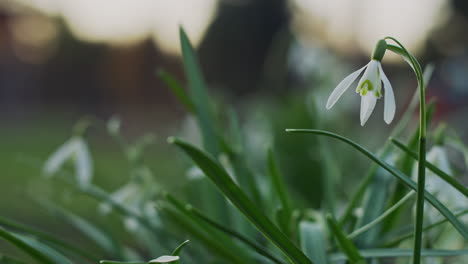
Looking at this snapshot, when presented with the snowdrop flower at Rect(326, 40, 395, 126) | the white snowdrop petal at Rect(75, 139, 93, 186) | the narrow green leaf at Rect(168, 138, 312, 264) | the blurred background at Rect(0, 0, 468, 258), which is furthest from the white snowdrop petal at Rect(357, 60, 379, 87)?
the blurred background at Rect(0, 0, 468, 258)

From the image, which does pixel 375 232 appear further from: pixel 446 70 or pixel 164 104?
pixel 164 104

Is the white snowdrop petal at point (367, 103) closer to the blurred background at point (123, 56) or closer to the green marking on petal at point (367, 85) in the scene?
the green marking on petal at point (367, 85)

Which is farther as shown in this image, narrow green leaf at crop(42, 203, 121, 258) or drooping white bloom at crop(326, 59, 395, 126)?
narrow green leaf at crop(42, 203, 121, 258)

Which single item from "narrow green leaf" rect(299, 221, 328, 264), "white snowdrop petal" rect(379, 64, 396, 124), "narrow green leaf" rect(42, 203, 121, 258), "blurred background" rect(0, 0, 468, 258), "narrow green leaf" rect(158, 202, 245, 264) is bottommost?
"narrow green leaf" rect(299, 221, 328, 264)

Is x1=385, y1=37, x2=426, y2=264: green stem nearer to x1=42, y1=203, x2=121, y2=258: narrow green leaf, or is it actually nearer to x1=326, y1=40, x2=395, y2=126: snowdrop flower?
x1=326, y1=40, x2=395, y2=126: snowdrop flower

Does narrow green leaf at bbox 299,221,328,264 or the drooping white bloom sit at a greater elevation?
the drooping white bloom

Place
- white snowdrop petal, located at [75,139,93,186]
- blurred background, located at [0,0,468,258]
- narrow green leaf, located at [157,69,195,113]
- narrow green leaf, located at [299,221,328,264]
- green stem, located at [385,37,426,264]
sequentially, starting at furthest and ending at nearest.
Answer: blurred background, located at [0,0,468,258] < white snowdrop petal, located at [75,139,93,186] < narrow green leaf, located at [157,69,195,113] < narrow green leaf, located at [299,221,328,264] < green stem, located at [385,37,426,264]

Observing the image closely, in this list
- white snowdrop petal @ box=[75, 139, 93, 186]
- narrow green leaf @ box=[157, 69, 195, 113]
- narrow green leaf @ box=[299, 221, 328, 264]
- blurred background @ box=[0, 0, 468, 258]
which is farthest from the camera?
blurred background @ box=[0, 0, 468, 258]

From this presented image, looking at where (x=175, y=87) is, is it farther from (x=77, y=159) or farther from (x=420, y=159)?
(x=420, y=159)
